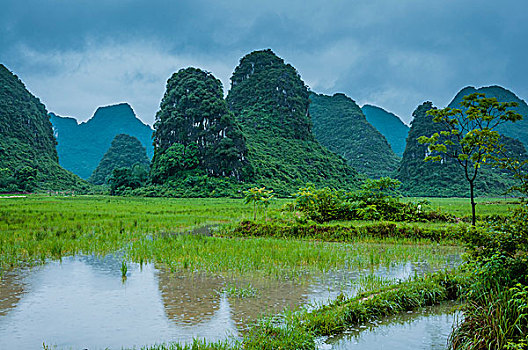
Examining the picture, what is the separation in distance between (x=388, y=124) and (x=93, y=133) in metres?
120

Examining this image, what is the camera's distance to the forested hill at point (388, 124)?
152 metres

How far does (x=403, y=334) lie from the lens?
4141 millimetres

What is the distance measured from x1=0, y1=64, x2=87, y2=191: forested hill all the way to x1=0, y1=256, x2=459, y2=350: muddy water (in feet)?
158

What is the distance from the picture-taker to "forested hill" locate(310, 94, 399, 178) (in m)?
97.8

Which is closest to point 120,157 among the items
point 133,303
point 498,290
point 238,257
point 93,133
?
point 93,133

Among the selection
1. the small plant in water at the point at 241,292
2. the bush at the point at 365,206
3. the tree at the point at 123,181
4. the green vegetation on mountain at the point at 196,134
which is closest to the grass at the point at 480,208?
the bush at the point at 365,206

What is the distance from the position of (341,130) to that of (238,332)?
11203 cm

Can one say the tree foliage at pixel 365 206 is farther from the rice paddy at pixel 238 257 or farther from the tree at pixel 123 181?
the tree at pixel 123 181

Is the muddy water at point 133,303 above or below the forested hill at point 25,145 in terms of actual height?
below

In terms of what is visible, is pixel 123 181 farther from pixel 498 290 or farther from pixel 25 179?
pixel 498 290

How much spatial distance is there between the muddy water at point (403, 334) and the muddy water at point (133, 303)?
98cm

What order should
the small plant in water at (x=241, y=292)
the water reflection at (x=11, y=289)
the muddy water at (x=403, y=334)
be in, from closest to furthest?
1. the muddy water at (x=403, y=334)
2. the water reflection at (x=11, y=289)
3. the small plant in water at (x=241, y=292)

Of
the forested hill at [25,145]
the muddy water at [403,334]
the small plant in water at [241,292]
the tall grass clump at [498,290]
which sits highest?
the forested hill at [25,145]

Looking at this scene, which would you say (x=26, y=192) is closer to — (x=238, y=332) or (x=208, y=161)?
(x=208, y=161)
